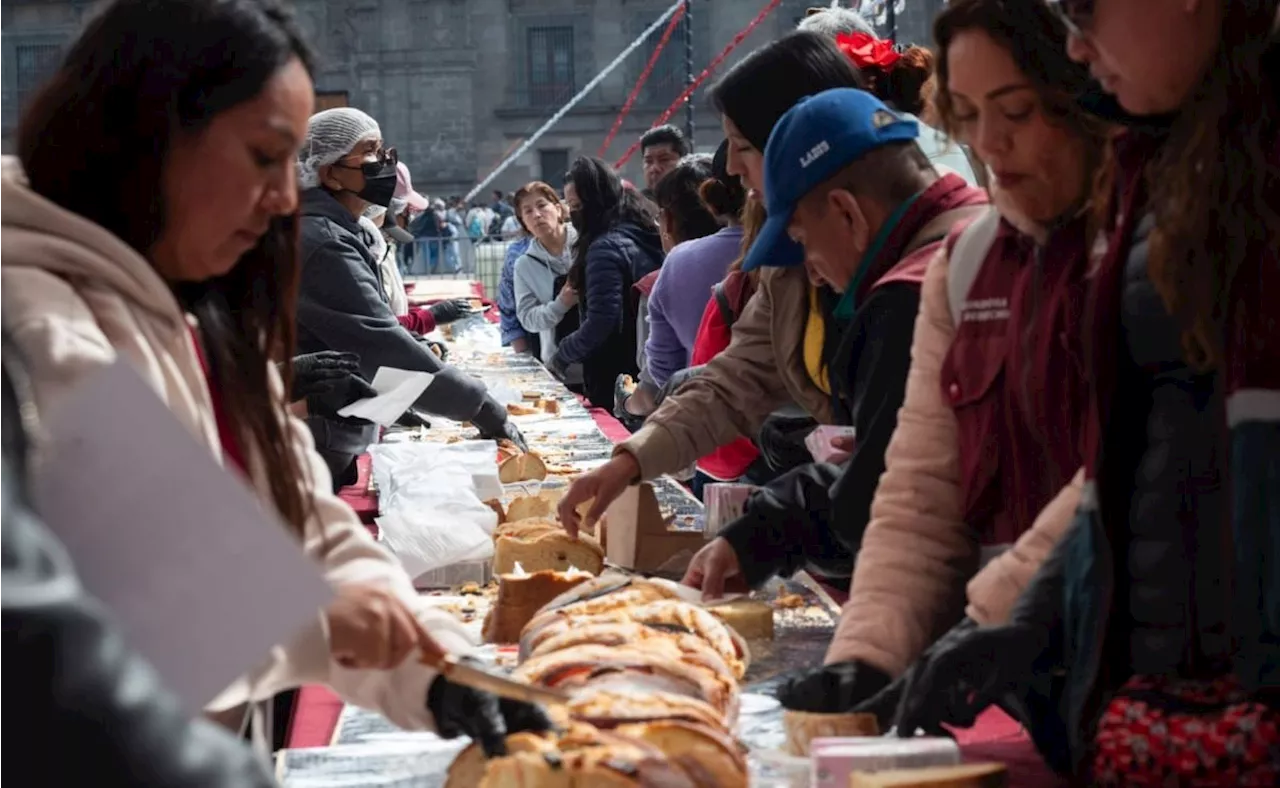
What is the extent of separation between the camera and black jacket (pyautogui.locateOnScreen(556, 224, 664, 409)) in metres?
7.73

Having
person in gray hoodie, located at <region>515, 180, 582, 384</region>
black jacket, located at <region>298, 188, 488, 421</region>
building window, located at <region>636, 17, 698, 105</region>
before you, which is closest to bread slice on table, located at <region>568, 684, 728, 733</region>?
black jacket, located at <region>298, 188, 488, 421</region>

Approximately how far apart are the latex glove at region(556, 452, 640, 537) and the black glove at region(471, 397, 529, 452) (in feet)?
6.22

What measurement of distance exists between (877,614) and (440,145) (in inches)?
1497

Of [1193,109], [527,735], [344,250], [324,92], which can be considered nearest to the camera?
[1193,109]

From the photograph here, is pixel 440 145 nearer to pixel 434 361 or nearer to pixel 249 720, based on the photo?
pixel 434 361

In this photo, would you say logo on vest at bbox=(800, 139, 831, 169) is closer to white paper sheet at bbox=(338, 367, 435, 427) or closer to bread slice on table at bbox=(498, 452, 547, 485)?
white paper sheet at bbox=(338, 367, 435, 427)

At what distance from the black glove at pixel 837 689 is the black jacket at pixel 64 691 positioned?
5.06 feet

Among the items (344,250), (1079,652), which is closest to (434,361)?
(344,250)

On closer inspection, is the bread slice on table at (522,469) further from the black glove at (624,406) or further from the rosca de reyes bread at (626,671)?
the rosca de reyes bread at (626,671)

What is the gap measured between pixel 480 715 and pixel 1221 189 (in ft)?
2.97

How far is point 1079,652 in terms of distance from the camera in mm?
1755

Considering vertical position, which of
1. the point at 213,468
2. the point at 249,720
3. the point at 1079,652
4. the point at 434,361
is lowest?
the point at 434,361

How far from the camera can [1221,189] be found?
66.3 inches

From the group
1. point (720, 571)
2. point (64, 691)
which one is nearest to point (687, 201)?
point (720, 571)
